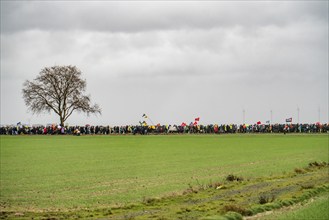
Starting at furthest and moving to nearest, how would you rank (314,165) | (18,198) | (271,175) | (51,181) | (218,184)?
(314,165) → (271,175) → (51,181) → (218,184) → (18,198)

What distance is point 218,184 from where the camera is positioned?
2616cm

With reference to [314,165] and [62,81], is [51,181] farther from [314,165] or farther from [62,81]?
[62,81]

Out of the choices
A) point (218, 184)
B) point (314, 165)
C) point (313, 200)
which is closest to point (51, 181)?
point (218, 184)

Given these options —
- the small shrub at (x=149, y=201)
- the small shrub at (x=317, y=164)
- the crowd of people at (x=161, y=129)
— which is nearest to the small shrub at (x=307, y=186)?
the small shrub at (x=149, y=201)

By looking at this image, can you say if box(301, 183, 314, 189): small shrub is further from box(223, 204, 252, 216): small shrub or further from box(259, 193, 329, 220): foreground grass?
box(223, 204, 252, 216): small shrub

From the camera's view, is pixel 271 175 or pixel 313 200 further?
pixel 271 175

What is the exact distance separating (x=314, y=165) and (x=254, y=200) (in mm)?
17173

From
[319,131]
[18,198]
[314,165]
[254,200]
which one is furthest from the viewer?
[319,131]

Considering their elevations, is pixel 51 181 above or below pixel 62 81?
below

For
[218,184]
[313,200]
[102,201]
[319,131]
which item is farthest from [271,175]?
[319,131]

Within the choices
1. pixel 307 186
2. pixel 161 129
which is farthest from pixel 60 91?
pixel 307 186

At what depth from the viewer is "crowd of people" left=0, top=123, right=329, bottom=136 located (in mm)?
114312

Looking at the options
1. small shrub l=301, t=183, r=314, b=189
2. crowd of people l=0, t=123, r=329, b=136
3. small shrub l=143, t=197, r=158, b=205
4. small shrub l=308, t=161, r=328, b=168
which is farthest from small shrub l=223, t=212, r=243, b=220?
crowd of people l=0, t=123, r=329, b=136

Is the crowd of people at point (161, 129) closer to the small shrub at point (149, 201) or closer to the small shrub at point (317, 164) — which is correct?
the small shrub at point (317, 164)
